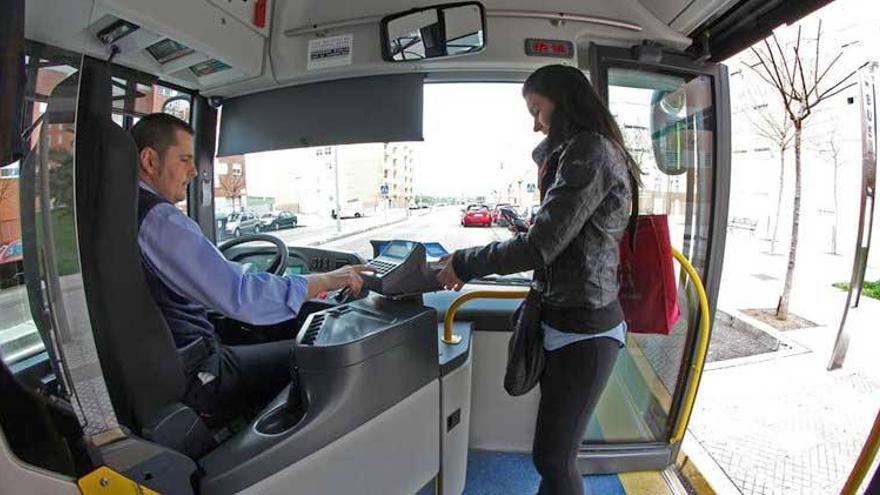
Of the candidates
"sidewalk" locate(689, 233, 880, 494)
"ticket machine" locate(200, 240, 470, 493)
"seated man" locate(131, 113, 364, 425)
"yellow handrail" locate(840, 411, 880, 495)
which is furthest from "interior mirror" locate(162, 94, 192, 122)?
"sidewalk" locate(689, 233, 880, 494)

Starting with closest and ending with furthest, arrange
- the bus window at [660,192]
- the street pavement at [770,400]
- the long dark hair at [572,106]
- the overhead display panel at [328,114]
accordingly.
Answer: the long dark hair at [572,106], the bus window at [660,192], the overhead display panel at [328,114], the street pavement at [770,400]

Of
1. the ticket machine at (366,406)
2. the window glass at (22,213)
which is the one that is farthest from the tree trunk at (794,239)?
the window glass at (22,213)

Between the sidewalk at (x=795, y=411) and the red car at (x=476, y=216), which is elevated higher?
the red car at (x=476, y=216)

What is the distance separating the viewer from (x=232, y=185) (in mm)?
2473

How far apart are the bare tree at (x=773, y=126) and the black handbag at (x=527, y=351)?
524 centimetres

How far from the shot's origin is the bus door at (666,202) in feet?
5.81

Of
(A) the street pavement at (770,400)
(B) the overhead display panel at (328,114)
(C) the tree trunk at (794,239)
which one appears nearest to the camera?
(B) the overhead display panel at (328,114)

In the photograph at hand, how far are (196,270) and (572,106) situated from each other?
106cm

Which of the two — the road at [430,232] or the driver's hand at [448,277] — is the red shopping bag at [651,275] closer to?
the driver's hand at [448,277]

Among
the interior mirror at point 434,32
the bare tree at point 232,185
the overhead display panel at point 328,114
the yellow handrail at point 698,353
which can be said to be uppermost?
the interior mirror at point 434,32

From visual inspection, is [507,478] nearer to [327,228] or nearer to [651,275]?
[651,275]

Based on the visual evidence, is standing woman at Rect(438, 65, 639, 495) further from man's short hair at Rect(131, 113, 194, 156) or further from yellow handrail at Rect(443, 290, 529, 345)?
man's short hair at Rect(131, 113, 194, 156)

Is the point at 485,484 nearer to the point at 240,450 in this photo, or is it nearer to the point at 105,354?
the point at 240,450

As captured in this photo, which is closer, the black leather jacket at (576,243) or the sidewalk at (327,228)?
the black leather jacket at (576,243)
